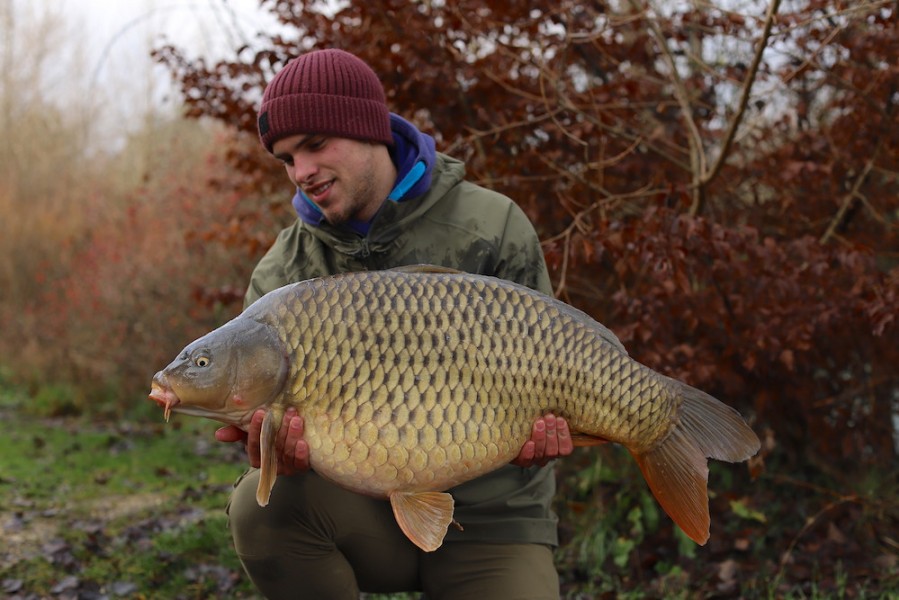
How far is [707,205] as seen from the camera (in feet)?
9.98

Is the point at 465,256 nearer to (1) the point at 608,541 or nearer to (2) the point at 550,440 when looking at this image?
(2) the point at 550,440

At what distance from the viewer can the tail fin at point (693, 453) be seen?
1741 mm

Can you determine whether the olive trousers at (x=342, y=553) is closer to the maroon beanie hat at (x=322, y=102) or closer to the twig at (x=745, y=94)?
the maroon beanie hat at (x=322, y=102)

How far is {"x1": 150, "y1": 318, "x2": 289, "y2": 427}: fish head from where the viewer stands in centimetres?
163

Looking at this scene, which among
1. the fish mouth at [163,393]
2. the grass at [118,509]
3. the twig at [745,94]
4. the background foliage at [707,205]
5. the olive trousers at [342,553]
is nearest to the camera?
the fish mouth at [163,393]

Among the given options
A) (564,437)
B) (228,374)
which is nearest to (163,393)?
(228,374)

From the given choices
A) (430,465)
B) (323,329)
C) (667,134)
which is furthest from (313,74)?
(667,134)

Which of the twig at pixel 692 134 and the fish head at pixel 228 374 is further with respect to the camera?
the twig at pixel 692 134

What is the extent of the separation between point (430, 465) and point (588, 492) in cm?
194

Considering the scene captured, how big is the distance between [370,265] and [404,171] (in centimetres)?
22

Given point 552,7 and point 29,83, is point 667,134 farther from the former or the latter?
point 29,83

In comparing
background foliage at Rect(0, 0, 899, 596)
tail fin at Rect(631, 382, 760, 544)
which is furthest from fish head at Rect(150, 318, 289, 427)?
background foliage at Rect(0, 0, 899, 596)

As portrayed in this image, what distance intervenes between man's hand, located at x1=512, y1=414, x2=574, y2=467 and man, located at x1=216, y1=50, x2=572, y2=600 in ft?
0.28

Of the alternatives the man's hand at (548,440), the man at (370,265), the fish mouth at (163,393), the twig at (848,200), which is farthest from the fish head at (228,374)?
the twig at (848,200)
